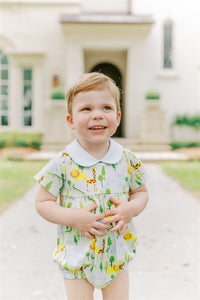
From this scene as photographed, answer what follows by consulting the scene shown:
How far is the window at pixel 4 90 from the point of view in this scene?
15.7m

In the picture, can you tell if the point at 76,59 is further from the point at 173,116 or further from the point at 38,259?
the point at 38,259

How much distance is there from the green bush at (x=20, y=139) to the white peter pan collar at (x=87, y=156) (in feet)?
41.3

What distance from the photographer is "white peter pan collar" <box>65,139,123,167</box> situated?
75.0 inches

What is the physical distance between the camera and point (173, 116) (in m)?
15.5

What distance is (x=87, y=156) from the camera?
6.32ft

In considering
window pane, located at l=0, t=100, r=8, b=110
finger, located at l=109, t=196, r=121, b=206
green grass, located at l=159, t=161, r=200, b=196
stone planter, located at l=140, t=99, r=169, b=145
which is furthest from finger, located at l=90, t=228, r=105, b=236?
window pane, located at l=0, t=100, r=8, b=110

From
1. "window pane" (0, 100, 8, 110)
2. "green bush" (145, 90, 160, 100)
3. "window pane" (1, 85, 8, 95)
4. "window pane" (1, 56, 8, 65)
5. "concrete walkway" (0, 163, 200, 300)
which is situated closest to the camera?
"concrete walkway" (0, 163, 200, 300)

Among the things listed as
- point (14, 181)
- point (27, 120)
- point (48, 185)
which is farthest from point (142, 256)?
point (27, 120)

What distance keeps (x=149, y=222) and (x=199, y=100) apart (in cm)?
1162

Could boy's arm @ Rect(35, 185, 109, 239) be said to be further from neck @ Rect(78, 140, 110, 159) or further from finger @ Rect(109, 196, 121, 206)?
neck @ Rect(78, 140, 110, 159)

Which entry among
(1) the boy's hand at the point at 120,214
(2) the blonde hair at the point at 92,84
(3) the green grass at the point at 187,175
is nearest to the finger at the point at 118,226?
(1) the boy's hand at the point at 120,214

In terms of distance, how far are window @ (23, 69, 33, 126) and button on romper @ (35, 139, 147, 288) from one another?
46.6 feet

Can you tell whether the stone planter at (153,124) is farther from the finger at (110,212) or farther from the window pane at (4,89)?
the finger at (110,212)

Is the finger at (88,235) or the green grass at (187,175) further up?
the finger at (88,235)
